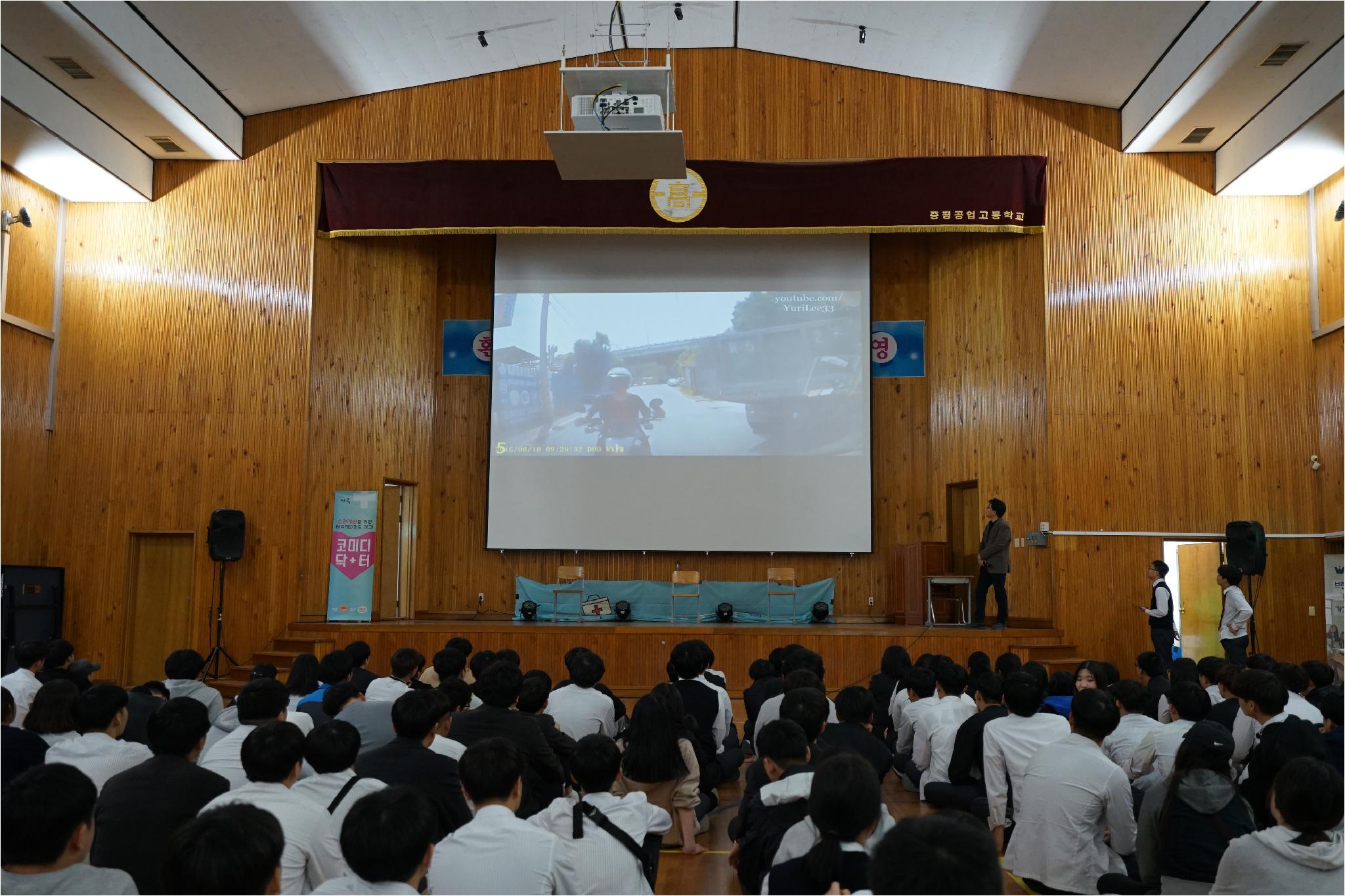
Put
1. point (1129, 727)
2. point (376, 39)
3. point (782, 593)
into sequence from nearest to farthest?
point (1129, 727), point (376, 39), point (782, 593)

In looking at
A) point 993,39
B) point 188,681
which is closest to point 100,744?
point 188,681

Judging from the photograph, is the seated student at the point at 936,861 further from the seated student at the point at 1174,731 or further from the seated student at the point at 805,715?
the seated student at the point at 1174,731

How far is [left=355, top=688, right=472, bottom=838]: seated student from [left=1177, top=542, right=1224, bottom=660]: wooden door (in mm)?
8946

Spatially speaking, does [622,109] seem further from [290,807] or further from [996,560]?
[996,560]

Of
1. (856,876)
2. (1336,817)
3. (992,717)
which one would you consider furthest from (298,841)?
(992,717)

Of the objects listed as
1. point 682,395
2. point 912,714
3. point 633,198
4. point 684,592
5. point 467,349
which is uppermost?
point 633,198

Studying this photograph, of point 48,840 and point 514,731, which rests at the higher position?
point 48,840

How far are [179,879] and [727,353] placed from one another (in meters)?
10.2

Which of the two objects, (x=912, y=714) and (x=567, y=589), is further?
(x=567, y=589)

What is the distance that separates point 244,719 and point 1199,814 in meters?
3.13

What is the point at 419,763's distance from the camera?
10.9 ft

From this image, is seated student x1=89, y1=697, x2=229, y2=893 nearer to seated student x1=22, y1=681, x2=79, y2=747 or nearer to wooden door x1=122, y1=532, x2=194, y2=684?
seated student x1=22, y1=681, x2=79, y2=747

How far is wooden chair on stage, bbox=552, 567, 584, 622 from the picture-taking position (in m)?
11.2

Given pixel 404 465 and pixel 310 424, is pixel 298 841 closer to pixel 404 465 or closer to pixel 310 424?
pixel 310 424
